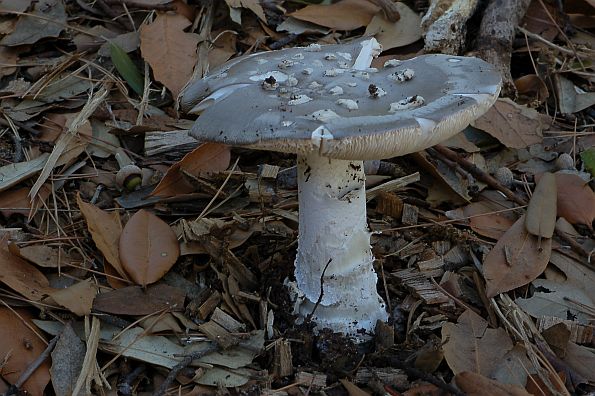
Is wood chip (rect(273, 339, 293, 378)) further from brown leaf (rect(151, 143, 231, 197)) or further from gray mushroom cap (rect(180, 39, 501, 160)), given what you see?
brown leaf (rect(151, 143, 231, 197))

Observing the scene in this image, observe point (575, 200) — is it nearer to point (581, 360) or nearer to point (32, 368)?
point (581, 360)

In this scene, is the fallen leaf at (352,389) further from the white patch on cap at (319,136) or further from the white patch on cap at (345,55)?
the white patch on cap at (345,55)

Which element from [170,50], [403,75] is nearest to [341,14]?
[170,50]

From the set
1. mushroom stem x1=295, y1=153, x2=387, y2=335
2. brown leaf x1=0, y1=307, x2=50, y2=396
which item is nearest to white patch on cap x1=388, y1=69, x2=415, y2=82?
mushroom stem x1=295, y1=153, x2=387, y2=335

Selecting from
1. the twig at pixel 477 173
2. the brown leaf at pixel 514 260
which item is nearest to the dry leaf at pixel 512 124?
the twig at pixel 477 173

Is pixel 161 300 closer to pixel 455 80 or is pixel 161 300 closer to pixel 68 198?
pixel 68 198

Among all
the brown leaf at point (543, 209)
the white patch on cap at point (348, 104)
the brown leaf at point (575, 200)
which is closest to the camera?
the white patch on cap at point (348, 104)
